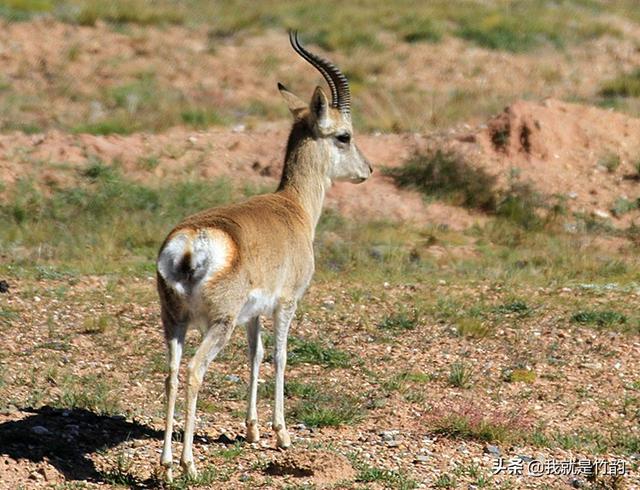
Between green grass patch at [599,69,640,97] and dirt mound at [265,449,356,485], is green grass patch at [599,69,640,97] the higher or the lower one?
the higher one

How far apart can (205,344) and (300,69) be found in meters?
18.4

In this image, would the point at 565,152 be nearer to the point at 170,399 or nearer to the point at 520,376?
the point at 520,376

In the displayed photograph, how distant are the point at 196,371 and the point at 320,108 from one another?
288 cm

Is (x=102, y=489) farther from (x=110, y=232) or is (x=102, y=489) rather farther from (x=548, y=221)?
(x=548, y=221)

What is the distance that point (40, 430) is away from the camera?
8227 millimetres

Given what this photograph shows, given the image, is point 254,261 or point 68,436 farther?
point 68,436

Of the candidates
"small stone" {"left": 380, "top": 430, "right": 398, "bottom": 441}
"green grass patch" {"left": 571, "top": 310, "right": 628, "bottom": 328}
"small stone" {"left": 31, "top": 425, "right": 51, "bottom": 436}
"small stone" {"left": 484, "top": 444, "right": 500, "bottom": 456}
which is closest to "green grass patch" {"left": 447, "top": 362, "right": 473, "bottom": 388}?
"small stone" {"left": 380, "top": 430, "right": 398, "bottom": 441}

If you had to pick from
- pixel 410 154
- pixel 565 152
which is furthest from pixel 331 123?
pixel 565 152

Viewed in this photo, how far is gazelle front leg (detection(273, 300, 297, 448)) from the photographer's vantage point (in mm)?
8391

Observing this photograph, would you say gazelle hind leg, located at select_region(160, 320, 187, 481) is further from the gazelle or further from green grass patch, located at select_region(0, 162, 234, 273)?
green grass patch, located at select_region(0, 162, 234, 273)

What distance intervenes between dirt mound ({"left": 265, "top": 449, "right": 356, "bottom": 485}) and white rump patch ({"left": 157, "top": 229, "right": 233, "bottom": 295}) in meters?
1.30

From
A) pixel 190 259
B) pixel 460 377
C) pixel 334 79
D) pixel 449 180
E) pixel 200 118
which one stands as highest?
pixel 334 79

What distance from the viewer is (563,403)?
9828 millimetres

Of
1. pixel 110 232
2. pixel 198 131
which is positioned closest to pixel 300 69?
pixel 198 131
